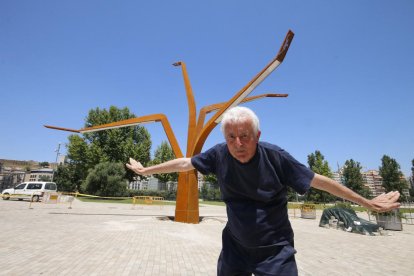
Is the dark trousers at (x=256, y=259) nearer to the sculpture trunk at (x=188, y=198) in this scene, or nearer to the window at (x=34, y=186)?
the sculpture trunk at (x=188, y=198)

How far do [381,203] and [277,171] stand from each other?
2.37 feet

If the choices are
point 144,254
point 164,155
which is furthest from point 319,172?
point 144,254

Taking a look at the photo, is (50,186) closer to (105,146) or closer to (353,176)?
(105,146)

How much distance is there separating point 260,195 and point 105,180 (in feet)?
119

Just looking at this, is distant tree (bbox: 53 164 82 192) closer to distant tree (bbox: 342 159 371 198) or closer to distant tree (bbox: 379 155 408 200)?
distant tree (bbox: 342 159 371 198)

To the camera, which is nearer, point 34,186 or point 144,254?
point 144,254

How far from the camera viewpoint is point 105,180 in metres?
35.0

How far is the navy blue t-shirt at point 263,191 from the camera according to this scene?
1.89m

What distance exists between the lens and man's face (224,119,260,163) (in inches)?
75.4

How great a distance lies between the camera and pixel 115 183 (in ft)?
117

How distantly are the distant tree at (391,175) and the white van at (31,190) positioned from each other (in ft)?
237

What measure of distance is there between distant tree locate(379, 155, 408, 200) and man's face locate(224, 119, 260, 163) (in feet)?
255

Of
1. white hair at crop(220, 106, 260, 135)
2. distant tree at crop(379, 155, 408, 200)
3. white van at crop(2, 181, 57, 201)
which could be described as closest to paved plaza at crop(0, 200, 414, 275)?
white hair at crop(220, 106, 260, 135)

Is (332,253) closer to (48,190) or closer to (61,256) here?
(61,256)
